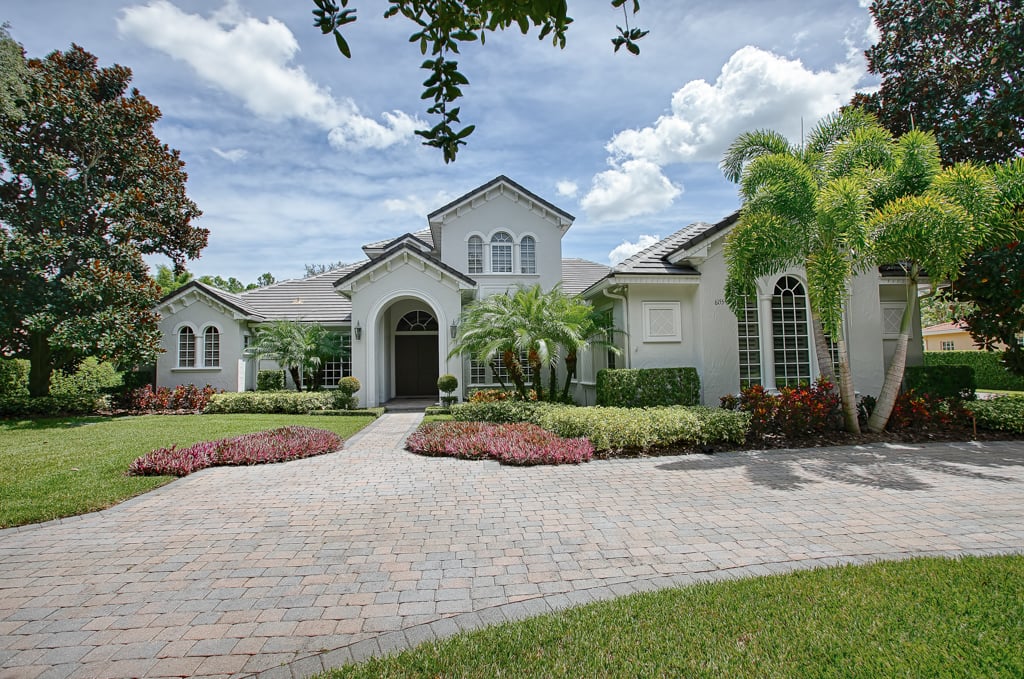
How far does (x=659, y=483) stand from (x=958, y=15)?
18376mm

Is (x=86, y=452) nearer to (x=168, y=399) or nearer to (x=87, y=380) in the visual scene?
(x=168, y=399)

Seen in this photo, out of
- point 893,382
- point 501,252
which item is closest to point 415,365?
point 501,252

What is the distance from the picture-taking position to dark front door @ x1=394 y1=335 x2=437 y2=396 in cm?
2339

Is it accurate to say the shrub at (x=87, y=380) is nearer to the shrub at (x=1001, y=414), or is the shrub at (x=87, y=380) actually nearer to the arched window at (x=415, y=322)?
the arched window at (x=415, y=322)

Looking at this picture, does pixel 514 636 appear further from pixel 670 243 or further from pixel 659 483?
pixel 670 243

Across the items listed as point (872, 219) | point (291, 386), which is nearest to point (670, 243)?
point (872, 219)

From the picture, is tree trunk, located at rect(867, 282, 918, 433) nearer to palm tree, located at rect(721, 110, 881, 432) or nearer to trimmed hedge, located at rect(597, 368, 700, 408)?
palm tree, located at rect(721, 110, 881, 432)

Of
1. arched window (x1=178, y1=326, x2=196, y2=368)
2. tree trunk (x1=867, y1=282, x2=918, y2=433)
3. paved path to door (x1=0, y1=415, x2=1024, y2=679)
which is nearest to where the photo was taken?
paved path to door (x1=0, y1=415, x2=1024, y2=679)

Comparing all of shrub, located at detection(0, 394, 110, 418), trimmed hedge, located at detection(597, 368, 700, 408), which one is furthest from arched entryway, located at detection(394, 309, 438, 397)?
trimmed hedge, located at detection(597, 368, 700, 408)

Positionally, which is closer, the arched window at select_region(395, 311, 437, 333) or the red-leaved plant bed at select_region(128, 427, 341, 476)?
the red-leaved plant bed at select_region(128, 427, 341, 476)

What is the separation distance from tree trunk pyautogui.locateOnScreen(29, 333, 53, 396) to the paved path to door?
15.3m

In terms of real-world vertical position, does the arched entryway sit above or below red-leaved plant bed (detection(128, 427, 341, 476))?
above

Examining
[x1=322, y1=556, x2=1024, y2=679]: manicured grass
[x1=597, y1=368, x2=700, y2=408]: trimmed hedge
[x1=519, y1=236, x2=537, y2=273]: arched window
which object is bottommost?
[x1=322, y1=556, x2=1024, y2=679]: manicured grass

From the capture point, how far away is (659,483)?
25.1ft
